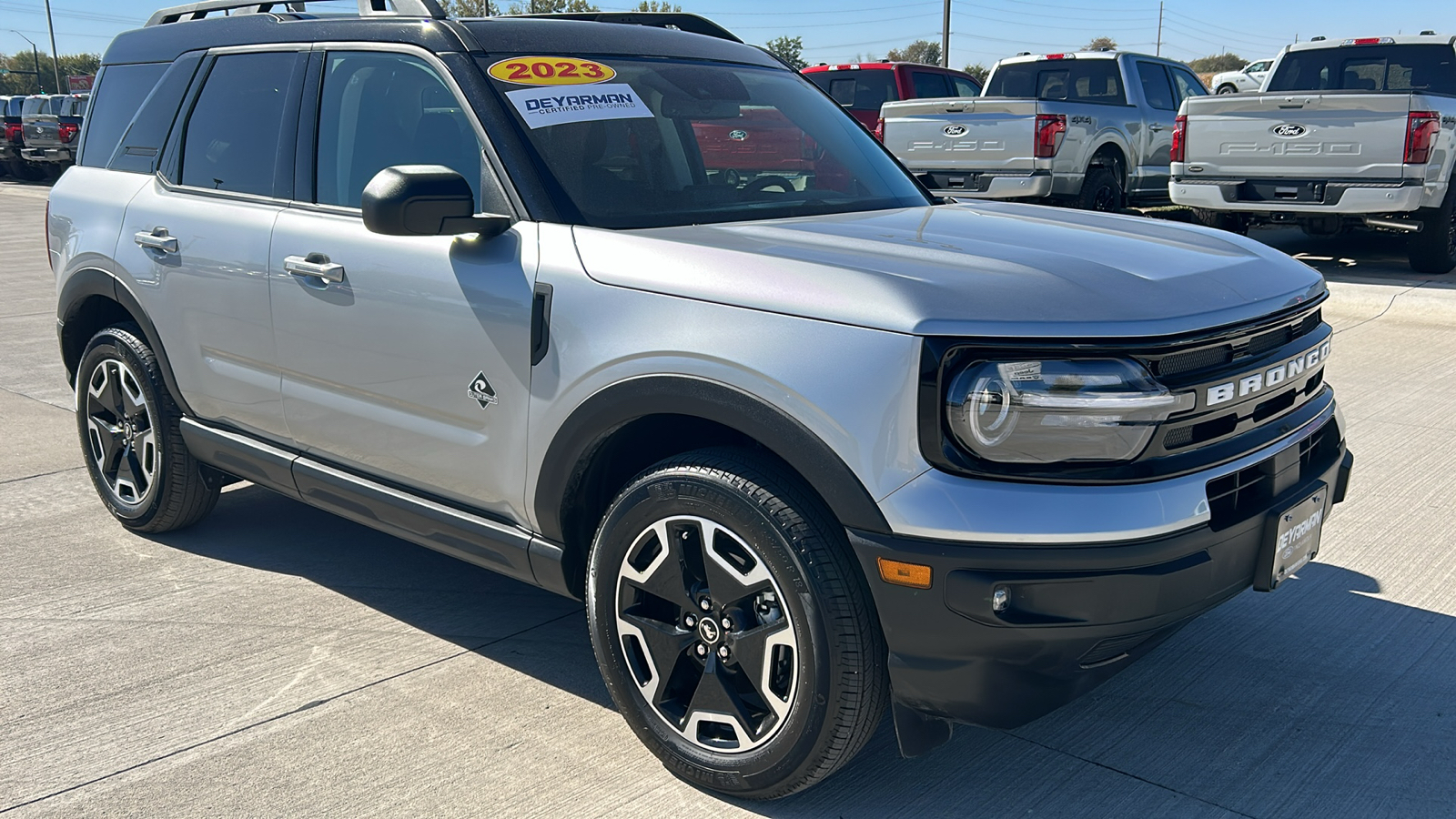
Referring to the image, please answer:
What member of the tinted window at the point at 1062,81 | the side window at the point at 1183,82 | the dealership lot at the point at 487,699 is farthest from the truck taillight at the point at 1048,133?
the dealership lot at the point at 487,699

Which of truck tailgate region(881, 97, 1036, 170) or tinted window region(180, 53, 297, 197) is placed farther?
truck tailgate region(881, 97, 1036, 170)

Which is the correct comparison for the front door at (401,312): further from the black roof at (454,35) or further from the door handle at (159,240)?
the door handle at (159,240)

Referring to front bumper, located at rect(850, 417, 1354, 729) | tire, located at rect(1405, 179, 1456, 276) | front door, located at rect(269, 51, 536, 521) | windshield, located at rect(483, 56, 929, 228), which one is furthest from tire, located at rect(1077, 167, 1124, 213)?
front bumper, located at rect(850, 417, 1354, 729)

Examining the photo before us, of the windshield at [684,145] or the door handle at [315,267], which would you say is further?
the door handle at [315,267]

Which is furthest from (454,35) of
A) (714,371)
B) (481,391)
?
(714,371)

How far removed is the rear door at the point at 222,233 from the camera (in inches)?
156

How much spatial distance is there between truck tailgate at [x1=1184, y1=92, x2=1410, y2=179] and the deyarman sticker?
8.15 metres

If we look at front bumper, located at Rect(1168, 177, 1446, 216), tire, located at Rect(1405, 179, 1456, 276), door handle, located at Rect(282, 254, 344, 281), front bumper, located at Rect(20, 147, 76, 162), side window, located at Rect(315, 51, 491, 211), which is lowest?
front bumper, located at Rect(20, 147, 76, 162)

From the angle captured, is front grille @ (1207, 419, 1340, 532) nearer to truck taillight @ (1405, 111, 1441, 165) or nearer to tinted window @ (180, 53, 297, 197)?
tinted window @ (180, 53, 297, 197)

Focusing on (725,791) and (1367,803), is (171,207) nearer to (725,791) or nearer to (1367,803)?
(725,791)

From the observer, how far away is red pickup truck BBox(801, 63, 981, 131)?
15.6 m

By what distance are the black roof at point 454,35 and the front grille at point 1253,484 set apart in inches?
84.7

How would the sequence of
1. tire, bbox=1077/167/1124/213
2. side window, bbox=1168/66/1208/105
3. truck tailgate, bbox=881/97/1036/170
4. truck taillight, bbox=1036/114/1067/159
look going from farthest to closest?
side window, bbox=1168/66/1208/105, tire, bbox=1077/167/1124/213, truck tailgate, bbox=881/97/1036/170, truck taillight, bbox=1036/114/1067/159

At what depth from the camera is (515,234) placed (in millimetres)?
3215
